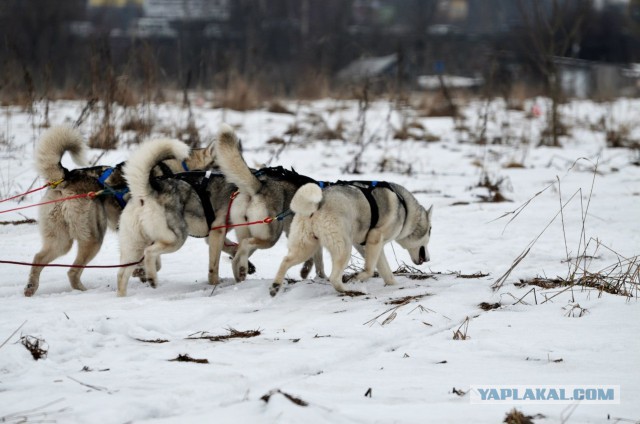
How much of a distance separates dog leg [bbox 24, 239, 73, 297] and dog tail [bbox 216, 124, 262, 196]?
1.33 meters

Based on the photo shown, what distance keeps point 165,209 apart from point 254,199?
0.72m

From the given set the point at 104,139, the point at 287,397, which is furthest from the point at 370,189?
the point at 104,139

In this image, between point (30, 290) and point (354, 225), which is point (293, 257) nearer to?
point (354, 225)

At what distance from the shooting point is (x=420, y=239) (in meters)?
6.38

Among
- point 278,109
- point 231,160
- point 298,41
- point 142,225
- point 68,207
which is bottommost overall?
point 142,225

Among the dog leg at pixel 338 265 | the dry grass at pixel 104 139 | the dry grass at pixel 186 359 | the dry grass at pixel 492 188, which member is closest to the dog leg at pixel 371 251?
the dog leg at pixel 338 265

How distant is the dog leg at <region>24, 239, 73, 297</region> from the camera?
552 centimetres

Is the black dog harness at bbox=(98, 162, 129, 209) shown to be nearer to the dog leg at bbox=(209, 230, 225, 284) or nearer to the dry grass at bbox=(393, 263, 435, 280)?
the dog leg at bbox=(209, 230, 225, 284)

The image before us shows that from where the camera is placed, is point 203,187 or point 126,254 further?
point 203,187

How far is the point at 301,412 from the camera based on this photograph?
9.79 feet

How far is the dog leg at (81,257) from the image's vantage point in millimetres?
5723

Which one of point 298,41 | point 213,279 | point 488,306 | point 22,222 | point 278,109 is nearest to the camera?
point 488,306

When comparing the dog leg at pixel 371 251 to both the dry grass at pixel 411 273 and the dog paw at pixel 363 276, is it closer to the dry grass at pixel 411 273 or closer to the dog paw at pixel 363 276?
the dog paw at pixel 363 276

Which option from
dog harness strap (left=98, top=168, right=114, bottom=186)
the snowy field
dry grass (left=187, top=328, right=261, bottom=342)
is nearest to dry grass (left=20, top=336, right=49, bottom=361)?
the snowy field
